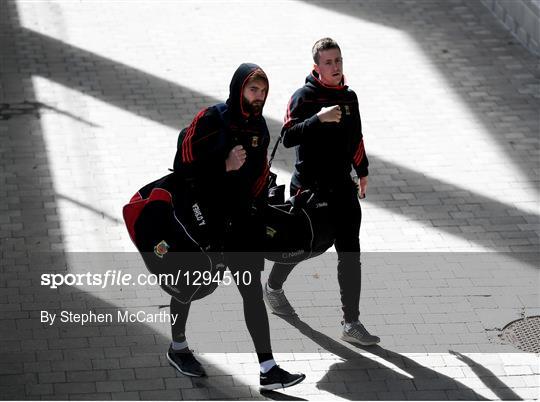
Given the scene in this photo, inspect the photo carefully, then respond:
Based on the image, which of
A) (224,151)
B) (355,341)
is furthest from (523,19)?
(224,151)

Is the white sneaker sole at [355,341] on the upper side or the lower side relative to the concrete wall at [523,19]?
lower

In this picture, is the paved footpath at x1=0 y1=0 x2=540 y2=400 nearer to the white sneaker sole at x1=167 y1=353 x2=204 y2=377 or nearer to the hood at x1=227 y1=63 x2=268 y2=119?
the white sneaker sole at x1=167 y1=353 x2=204 y2=377

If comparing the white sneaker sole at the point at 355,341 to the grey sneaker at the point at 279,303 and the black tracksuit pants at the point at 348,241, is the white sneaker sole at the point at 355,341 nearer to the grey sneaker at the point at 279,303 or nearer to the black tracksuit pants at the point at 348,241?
the black tracksuit pants at the point at 348,241

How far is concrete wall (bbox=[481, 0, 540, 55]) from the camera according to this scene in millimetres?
13670

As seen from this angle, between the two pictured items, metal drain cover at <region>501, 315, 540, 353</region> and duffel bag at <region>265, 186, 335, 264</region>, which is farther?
metal drain cover at <region>501, 315, 540, 353</region>

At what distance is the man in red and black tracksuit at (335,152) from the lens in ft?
25.0

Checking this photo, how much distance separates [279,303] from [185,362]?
1.07 meters

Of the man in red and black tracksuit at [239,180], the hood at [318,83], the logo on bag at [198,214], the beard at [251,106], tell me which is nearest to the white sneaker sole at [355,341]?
the man in red and black tracksuit at [239,180]

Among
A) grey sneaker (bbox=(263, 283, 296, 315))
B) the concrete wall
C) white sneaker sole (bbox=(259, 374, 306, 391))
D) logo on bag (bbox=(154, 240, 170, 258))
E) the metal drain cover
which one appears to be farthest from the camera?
the concrete wall

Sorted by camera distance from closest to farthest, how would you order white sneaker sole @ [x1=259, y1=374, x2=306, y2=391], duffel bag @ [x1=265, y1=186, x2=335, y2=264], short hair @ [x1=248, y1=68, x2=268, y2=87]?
1. short hair @ [x1=248, y1=68, x2=268, y2=87]
2. white sneaker sole @ [x1=259, y1=374, x2=306, y2=391]
3. duffel bag @ [x1=265, y1=186, x2=335, y2=264]

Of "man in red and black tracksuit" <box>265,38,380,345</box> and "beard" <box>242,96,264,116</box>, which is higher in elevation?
"beard" <box>242,96,264,116</box>

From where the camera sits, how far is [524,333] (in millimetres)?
8289

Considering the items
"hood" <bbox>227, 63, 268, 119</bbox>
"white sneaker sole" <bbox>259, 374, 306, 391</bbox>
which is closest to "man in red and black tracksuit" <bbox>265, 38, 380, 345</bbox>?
"hood" <bbox>227, 63, 268, 119</bbox>

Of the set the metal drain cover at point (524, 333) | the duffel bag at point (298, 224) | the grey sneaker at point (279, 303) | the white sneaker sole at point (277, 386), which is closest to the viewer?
the white sneaker sole at point (277, 386)
